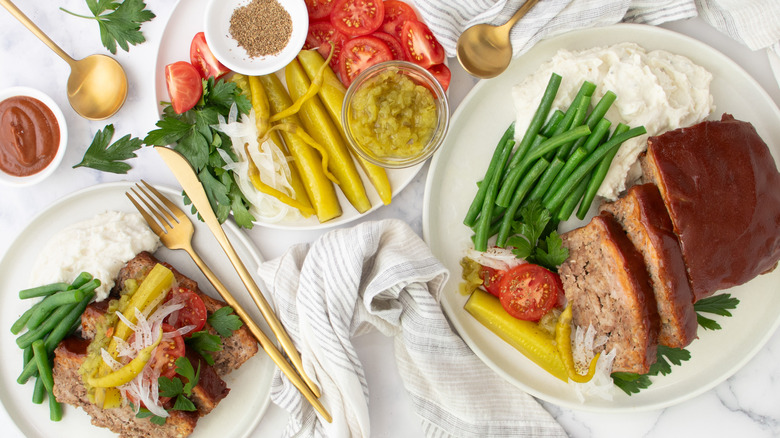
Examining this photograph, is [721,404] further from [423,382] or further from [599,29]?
[599,29]

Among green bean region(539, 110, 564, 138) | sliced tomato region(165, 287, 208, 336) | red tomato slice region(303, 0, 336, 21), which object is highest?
red tomato slice region(303, 0, 336, 21)

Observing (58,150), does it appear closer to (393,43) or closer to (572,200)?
(393,43)

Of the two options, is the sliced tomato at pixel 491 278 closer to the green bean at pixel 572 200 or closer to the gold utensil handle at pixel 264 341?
the green bean at pixel 572 200

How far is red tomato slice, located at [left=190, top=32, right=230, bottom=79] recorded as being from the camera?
3951 millimetres

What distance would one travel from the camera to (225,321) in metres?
3.93

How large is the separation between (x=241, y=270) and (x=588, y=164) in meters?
2.61

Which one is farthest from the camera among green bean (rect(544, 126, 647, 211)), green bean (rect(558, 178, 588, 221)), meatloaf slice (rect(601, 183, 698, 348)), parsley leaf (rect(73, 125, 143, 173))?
parsley leaf (rect(73, 125, 143, 173))

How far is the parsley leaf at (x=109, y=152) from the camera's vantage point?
413 centimetres

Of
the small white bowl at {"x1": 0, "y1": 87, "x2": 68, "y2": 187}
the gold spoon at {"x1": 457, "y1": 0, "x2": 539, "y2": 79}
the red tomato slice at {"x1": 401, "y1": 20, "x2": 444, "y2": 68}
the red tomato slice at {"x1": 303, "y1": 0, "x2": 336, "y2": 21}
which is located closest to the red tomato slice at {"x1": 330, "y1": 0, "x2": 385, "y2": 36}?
the red tomato slice at {"x1": 303, "y1": 0, "x2": 336, "y2": 21}

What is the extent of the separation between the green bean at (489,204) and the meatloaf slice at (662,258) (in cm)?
87

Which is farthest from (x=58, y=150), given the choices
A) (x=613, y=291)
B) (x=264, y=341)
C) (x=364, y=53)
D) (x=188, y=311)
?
(x=613, y=291)

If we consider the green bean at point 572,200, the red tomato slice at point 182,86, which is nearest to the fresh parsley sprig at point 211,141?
the red tomato slice at point 182,86

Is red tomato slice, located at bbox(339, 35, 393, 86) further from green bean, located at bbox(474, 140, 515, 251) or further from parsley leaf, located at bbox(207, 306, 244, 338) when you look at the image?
parsley leaf, located at bbox(207, 306, 244, 338)

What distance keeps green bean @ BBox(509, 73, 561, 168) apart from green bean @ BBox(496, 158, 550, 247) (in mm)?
142
